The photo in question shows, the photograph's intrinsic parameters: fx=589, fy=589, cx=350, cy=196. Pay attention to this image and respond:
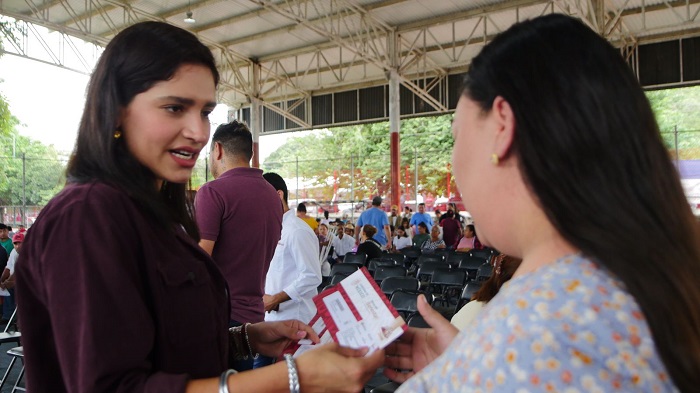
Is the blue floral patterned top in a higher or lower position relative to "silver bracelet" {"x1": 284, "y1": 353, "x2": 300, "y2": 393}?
higher

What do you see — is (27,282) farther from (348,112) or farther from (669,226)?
(348,112)

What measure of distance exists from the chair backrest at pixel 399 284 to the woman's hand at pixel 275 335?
4523 millimetres

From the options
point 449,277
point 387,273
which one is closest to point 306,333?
point 449,277

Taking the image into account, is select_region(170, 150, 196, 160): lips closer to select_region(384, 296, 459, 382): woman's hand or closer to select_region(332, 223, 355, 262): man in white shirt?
select_region(384, 296, 459, 382): woman's hand

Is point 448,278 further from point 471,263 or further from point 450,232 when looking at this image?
point 450,232

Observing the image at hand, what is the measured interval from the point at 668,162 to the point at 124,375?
0.88 meters

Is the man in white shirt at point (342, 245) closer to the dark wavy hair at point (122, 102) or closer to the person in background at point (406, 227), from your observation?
the person in background at point (406, 227)

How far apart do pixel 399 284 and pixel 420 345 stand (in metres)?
4.94

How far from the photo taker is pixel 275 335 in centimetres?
155

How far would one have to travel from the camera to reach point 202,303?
1172 millimetres

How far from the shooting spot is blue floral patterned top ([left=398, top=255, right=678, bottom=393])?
2.03 ft

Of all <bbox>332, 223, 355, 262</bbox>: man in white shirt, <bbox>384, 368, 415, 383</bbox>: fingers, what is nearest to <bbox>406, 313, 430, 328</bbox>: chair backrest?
<bbox>384, 368, 415, 383</bbox>: fingers

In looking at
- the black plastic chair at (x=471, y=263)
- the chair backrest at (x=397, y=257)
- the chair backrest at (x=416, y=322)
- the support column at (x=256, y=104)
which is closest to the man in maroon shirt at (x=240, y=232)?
the chair backrest at (x=416, y=322)

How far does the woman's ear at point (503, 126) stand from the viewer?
2.48 feet
